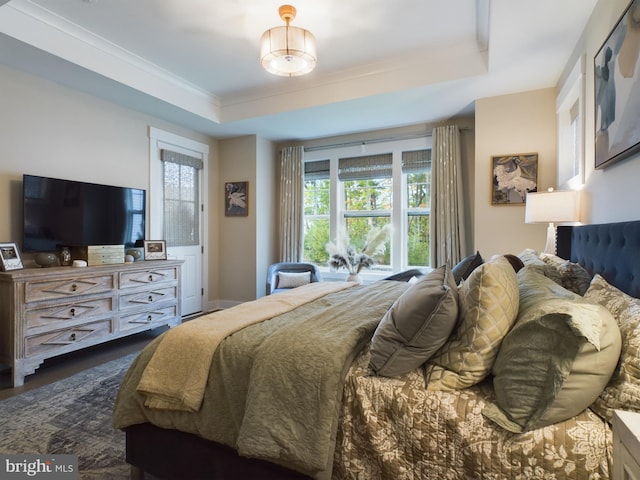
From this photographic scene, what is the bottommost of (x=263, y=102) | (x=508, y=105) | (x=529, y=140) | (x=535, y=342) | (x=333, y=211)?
(x=535, y=342)

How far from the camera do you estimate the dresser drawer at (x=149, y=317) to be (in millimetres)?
3275

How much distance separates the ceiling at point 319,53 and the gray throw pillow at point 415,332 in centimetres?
206

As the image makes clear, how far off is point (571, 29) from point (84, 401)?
4195 millimetres

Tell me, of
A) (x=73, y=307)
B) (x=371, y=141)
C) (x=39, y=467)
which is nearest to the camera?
(x=39, y=467)

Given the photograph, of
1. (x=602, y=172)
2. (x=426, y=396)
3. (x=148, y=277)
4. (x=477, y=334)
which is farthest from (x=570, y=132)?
(x=148, y=277)

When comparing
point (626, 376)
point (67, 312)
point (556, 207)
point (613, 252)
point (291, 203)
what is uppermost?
point (291, 203)

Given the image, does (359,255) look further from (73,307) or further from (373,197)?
(73,307)

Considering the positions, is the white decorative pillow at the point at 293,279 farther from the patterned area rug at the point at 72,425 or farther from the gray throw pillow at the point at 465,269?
the gray throw pillow at the point at 465,269

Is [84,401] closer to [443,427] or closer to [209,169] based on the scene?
[443,427]

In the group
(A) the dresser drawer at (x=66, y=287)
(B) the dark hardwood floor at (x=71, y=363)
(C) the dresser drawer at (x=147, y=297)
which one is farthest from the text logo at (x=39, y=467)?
(C) the dresser drawer at (x=147, y=297)

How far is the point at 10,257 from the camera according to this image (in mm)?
2707

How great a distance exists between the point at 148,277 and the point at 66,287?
0.78 m

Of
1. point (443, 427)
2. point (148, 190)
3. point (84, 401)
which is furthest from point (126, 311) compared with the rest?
point (443, 427)

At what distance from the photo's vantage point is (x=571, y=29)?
2395 millimetres
